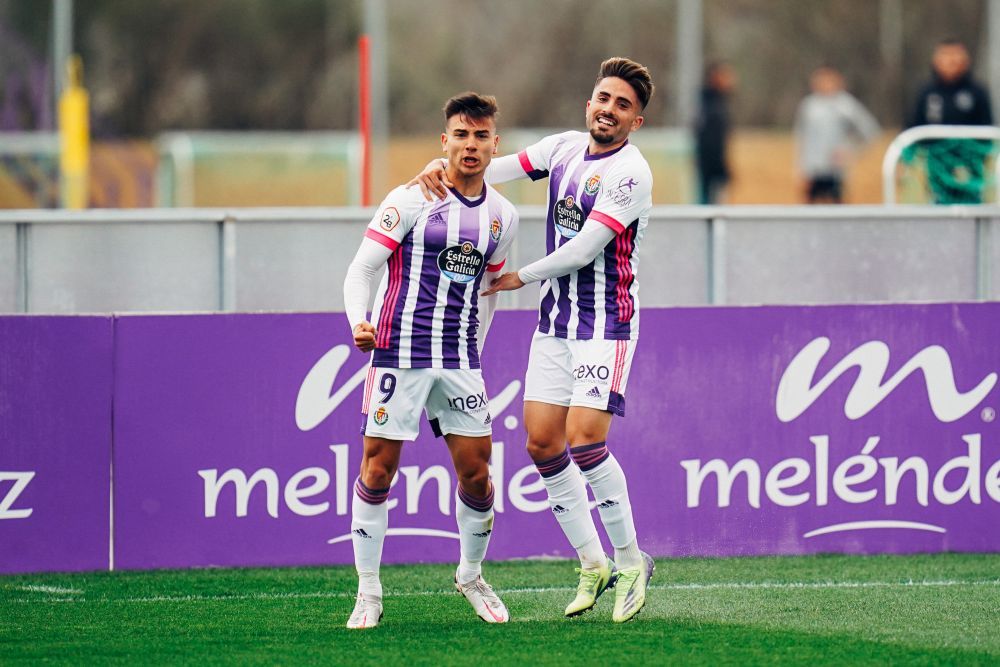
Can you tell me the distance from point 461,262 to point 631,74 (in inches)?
38.4

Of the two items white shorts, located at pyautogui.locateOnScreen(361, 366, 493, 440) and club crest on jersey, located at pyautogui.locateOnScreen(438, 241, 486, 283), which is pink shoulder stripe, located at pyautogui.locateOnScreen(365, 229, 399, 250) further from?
white shorts, located at pyautogui.locateOnScreen(361, 366, 493, 440)

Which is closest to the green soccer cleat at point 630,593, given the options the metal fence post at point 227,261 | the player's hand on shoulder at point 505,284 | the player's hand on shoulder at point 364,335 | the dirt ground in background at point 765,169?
the player's hand on shoulder at point 505,284

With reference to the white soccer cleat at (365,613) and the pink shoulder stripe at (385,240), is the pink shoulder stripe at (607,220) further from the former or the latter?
the white soccer cleat at (365,613)

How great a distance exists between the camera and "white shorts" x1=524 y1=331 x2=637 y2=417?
6301mm

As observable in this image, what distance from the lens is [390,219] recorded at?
6.10 m

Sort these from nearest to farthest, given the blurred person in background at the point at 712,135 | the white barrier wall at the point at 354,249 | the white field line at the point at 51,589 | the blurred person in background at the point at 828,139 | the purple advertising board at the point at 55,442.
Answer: the white field line at the point at 51,589 → the purple advertising board at the point at 55,442 → the white barrier wall at the point at 354,249 → the blurred person in background at the point at 828,139 → the blurred person in background at the point at 712,135

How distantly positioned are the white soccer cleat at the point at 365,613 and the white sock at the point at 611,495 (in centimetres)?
95

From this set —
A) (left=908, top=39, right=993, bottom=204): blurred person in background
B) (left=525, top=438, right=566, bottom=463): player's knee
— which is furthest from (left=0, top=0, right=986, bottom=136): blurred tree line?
(left=525, top=438, right=566, bottom=463): player's knee

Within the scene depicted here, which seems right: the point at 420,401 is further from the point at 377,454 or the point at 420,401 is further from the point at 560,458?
the point at 560,458

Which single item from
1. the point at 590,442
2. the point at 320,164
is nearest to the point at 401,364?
the point at 590,442

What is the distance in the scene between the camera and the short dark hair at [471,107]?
6055mm

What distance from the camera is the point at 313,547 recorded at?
303 inches

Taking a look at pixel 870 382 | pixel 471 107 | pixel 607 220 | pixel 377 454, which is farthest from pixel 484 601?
pixel 870 382

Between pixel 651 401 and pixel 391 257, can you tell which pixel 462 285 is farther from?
pixel 651 401
